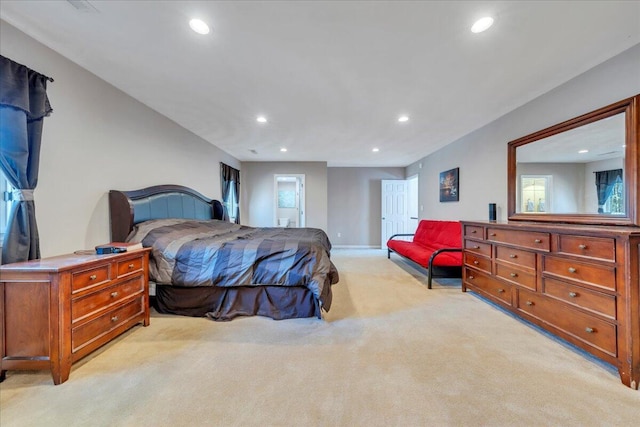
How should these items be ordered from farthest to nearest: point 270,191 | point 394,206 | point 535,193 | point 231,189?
1. point 394,206
2. point 270,191
3. point 231,189
4. point 535,193

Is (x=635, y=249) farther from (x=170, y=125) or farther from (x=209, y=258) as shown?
(x=170, y=125)

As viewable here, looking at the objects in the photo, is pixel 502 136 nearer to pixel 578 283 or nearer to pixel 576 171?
pixel 576 171

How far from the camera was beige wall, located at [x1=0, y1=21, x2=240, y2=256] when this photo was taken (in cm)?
192

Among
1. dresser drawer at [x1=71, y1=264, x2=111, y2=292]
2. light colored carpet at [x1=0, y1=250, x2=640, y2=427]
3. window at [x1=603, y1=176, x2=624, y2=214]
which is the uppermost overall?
window at [x1=603, y1=176, x2=624, y2=214]

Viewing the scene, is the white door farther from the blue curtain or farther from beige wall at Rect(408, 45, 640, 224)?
the blue curtain

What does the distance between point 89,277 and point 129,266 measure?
37cm

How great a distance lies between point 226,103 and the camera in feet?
9.73

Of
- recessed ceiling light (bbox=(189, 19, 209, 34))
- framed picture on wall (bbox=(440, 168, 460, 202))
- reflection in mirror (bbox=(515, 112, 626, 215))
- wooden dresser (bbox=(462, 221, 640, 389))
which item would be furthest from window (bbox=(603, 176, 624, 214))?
recessed ceiling light (bbox=(189, 19, 209, 34))

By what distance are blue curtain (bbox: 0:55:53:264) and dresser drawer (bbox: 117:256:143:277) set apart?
494 mm

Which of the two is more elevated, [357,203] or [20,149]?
[20,149]

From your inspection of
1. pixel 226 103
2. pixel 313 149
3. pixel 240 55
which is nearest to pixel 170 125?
pixel 226 103

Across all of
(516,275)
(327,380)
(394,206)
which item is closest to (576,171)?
(516,275)

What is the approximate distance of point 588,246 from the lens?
1.77 metres

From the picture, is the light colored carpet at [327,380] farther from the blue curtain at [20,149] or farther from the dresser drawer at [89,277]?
the blue curtain at [20,149]
